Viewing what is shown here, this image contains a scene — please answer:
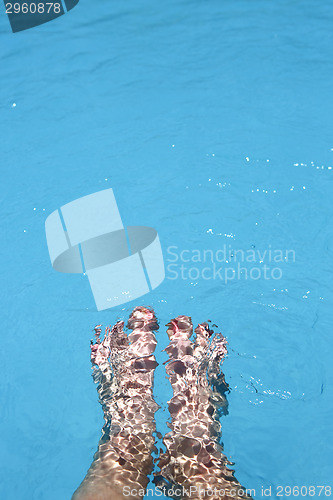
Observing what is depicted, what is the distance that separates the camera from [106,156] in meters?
3.90

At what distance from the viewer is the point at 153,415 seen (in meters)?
2.29

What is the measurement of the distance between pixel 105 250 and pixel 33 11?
9.72 ft

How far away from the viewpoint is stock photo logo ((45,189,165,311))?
3.18 metres

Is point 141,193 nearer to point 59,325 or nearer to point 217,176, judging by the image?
point 217,176

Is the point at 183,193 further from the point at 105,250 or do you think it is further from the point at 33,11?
the point at 33,11

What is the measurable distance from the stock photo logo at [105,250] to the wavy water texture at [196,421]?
2.24 ft

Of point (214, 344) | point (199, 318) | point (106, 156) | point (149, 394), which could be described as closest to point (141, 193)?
point (106, 156)

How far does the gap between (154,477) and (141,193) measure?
6.87 feet
